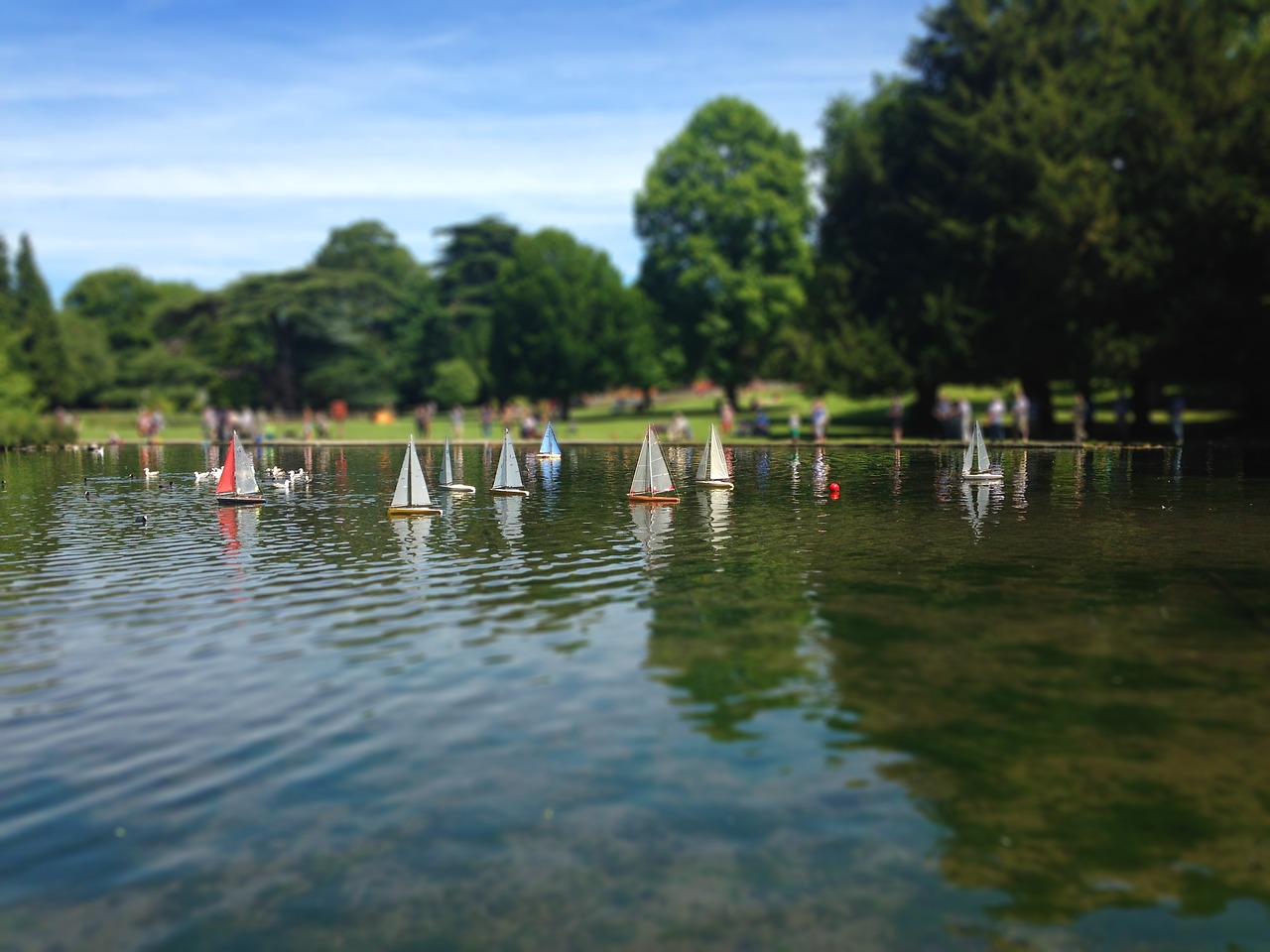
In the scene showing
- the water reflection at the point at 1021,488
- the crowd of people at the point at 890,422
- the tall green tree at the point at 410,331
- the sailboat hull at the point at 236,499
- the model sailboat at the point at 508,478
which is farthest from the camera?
the tall green tree at the point at 410,331

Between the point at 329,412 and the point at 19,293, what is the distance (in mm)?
37675

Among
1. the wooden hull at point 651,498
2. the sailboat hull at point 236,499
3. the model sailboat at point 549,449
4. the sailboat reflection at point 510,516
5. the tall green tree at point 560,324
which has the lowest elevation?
the sailboat reflection at point 510,516

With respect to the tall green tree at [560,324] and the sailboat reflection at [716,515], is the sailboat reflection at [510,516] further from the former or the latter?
the tall green tree at [560,324]

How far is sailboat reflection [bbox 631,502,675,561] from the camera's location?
24.4 meters

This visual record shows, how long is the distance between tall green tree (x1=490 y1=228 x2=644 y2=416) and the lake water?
76.9m

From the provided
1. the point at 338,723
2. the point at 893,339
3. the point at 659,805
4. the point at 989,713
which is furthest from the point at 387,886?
the point at 893,339

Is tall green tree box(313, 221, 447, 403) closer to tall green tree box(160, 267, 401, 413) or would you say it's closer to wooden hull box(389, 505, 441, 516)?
tall green tree box(160, 267, 401, 413)

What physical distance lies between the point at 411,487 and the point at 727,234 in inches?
2858

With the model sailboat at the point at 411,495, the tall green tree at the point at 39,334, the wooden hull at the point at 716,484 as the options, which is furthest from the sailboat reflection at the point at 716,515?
the tall green tree at the point at 39,334

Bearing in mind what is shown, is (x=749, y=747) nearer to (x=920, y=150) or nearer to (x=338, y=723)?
(x=338, y=723)

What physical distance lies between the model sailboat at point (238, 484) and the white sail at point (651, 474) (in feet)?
36.1

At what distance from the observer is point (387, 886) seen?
348 inches

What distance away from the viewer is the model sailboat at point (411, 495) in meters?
30.4

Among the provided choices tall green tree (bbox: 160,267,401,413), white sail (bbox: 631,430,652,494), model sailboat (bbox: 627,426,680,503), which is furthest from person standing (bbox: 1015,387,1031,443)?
tall green tree (bbox: 160,267,401,413)
